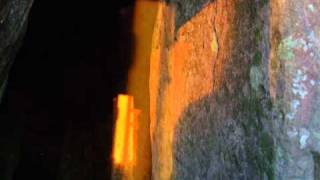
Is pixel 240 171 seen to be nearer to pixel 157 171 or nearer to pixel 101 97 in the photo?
pixel 157 171

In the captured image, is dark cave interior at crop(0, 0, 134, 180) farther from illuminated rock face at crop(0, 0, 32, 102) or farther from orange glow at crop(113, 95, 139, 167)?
illuminated rock face at crop(0, 0, 32, 102)

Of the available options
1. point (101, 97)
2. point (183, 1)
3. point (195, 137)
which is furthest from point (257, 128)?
point (101, 97)

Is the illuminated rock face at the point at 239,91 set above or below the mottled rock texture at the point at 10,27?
below

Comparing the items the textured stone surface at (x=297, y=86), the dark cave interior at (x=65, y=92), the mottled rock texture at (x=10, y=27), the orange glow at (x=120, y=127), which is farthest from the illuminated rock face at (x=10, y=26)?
the dark cave interior at (x=65, y=92)

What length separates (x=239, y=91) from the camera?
175 cm

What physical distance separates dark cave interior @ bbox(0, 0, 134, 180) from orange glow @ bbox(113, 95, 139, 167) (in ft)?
0.52

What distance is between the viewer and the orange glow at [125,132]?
321 cm

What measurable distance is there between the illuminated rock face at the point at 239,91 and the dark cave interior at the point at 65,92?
4.53ft

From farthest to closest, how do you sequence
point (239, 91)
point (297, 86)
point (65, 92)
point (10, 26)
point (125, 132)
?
point (65, 92)
point (125, 132)
point (10, 26)
point (239, 91)
point (297, 86)

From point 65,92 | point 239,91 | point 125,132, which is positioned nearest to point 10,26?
point 239,91

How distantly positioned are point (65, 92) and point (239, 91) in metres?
2.44

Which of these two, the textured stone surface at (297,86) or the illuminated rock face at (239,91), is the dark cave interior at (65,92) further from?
the textured stone surface at (297,86)

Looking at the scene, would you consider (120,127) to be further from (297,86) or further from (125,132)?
(297,86)

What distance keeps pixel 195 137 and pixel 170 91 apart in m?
0.33
